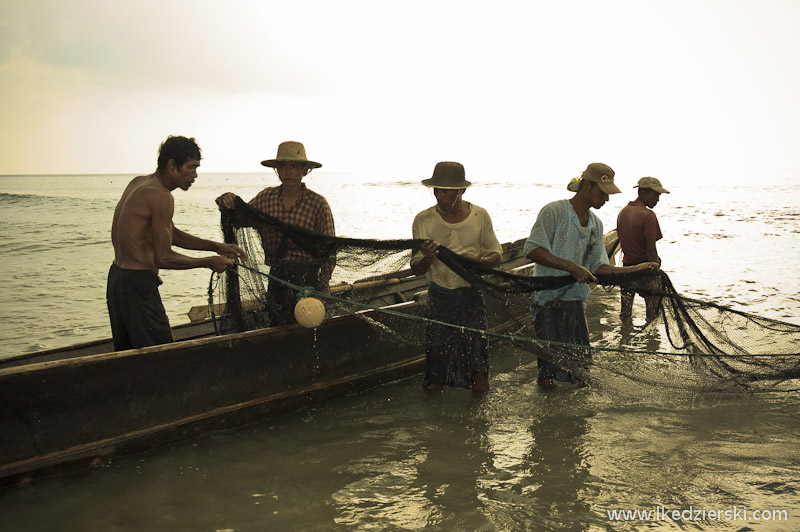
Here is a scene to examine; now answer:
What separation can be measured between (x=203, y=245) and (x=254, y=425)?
1.38 metres

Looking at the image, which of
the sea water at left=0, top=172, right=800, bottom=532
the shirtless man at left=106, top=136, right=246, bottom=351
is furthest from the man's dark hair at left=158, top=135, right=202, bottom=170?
the sea water at left=0, top=172, right=800, bottom=532

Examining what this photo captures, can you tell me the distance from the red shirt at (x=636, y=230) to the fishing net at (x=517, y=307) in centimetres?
243

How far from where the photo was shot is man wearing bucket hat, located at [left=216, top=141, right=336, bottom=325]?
462 cm

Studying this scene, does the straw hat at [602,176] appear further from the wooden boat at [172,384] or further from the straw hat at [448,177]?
the wooden boat at [172,384]

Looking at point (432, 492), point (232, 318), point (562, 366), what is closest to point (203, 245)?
point (232, 318)

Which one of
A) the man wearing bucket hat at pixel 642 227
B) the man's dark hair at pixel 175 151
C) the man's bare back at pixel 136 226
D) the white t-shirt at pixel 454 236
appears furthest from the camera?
the man wearing bucket hat at pixel 642 227

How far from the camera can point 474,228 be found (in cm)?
450

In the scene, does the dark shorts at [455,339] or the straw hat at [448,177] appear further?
the dark shorts at [455,339]

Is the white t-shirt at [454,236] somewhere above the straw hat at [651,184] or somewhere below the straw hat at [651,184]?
below

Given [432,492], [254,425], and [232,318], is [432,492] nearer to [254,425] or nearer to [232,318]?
[254,425]

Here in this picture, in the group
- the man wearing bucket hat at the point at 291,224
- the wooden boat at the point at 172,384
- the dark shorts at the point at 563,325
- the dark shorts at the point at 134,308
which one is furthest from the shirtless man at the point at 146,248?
the dark shorts at the point at 563,325

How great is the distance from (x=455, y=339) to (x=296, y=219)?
1.59 meters

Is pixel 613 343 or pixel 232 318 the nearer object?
pixel 232 318

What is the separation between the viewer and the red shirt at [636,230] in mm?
6895
